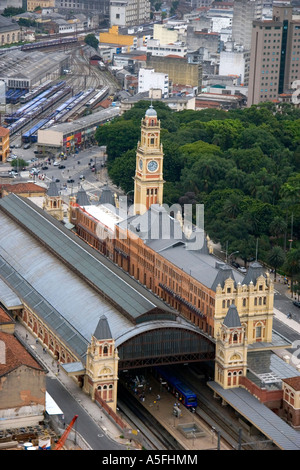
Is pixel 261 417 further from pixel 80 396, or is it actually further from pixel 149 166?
pixel 149 166

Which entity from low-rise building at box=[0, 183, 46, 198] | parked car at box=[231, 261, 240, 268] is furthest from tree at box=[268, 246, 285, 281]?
low-rise building at box=[0, 183, 46, 198]

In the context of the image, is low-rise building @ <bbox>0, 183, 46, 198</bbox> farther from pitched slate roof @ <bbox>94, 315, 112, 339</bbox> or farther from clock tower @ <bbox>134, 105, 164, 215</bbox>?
pitched slate roof @ <bbox>94, 315, 112, 339</bbox>

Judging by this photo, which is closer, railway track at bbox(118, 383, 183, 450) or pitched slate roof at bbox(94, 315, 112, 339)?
railway track at bbox(118, 383, 183, 450)

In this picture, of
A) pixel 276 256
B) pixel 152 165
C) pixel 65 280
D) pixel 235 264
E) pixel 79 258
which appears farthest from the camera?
pixel 235 264

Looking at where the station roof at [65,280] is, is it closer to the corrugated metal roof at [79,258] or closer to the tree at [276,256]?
the corrugated metal roof at [79,258]

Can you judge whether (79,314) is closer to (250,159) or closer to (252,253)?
Result: (252,253)

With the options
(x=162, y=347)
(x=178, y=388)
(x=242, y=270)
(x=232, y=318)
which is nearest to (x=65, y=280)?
(x=162, y=347)

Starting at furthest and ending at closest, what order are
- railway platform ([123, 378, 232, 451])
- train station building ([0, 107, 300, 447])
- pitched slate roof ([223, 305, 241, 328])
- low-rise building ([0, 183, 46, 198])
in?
low-rise building ([0, 183, 46, 198]) < pitched slate roof ([223, 305, 241, 328]) < train station building ([0, 107, 300, 447]) < railway platform ([123, 378, 232, 451])
